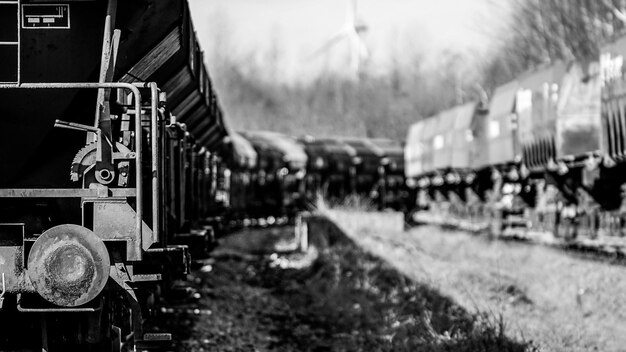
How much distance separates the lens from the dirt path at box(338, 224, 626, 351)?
936 cm

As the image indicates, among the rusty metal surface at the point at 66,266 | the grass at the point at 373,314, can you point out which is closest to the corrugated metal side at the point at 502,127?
the grass at the point at 373,314

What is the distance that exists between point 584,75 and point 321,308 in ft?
24.0

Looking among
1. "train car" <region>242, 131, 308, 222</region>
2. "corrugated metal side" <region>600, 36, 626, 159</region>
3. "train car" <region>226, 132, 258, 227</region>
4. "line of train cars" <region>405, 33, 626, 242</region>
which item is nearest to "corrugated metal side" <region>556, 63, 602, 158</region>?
"line of train cars" <region>405, 33, 626, 242</region>

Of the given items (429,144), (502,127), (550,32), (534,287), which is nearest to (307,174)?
(429,144)

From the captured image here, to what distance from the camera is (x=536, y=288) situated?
13047 millimetres

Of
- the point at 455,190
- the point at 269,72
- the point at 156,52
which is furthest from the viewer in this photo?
the point at 269,72

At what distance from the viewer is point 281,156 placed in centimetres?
3875

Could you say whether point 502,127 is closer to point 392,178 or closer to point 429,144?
point 429,144

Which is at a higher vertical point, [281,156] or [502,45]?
[502,45]

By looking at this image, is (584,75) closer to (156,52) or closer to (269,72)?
(156,52)

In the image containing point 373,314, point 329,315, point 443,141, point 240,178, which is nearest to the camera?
point 373,314

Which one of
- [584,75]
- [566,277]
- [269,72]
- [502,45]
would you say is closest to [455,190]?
[584,75]

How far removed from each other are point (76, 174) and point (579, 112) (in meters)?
13.1

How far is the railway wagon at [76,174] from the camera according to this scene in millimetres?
5715
